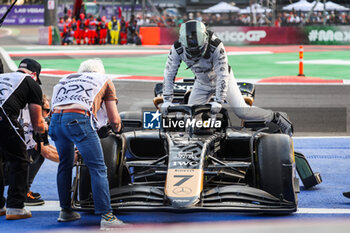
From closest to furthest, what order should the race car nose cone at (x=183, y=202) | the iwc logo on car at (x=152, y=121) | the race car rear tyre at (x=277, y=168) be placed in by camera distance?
the race car nose cone at (x=183, y=202)
the race car rear tyre at (x=277, y=168)
the iwc logo on car at (x=152, y=121)

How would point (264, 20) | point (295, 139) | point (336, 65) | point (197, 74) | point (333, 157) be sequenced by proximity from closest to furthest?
point (197, 74)
point (333, 157)
point (295, 139)
point (336, 65)
point (264, 20)

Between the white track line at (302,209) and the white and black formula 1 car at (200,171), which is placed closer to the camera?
the white and black formula 1 car at (200,171)

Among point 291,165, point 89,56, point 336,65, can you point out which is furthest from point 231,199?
point 89,56

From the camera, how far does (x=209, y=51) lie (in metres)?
7.03

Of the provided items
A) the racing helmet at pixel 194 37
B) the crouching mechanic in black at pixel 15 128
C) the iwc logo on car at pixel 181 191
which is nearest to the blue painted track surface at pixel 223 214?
the crouching mechanic in black at pixel 15 128

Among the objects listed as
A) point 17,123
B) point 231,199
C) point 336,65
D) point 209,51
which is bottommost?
point 336,65

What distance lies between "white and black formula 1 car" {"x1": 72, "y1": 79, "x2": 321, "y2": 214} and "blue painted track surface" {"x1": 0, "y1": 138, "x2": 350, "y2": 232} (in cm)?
26

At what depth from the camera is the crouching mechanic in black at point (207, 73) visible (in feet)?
22.2

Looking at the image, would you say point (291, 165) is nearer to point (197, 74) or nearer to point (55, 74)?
point (197, 74)

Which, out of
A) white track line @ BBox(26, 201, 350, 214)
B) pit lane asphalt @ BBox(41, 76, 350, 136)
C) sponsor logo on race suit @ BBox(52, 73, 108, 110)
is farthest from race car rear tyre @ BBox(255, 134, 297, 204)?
pit lane asphalt @ BBox(41, 76, 350, 136)

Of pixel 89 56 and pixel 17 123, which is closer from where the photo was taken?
pixel 17 123

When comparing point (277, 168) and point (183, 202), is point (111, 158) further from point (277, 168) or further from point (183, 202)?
point (277, 168)

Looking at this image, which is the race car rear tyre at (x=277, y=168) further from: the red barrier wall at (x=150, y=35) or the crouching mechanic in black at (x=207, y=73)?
the red barrier wall at (x=150, y=35)

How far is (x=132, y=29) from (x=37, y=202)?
33724 mm
